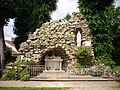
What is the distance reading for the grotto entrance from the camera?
25.9 meters

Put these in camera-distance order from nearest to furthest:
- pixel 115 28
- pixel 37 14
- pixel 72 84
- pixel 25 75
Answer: pixel 72 84 → pixel 25 75 → pixel 37 14 → pixel 115 28

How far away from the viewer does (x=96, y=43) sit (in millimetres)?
34250

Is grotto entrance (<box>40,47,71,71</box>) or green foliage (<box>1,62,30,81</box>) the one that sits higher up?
grotto entrance (<box>40,47,71,71</box>)

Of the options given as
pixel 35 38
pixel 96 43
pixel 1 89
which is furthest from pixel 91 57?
pixel 1 89

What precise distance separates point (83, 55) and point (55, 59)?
259cm

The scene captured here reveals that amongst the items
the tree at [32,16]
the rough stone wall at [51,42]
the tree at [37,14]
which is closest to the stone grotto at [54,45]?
the rough stone wall at [51,42]

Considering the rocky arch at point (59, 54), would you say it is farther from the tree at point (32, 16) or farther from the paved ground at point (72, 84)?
the tree at point (32, 16)

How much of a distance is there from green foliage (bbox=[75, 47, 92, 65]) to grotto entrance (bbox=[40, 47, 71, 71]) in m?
1.32

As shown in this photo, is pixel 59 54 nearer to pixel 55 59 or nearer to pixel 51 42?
pixel 55 59

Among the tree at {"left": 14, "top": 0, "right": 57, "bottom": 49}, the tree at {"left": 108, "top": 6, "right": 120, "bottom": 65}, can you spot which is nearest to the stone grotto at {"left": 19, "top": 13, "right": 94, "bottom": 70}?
the tree at {"left": 14, "top": 0, "right": 57, "bottom": 49}

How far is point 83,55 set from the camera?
979 inches

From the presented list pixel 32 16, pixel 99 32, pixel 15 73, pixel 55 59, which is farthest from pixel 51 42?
pixel 32 16

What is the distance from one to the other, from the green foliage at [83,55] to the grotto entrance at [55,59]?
1321 millimetres

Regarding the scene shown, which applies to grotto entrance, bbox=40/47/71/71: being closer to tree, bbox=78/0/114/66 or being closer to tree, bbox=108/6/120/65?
tree, bbox=78/0/114/66
